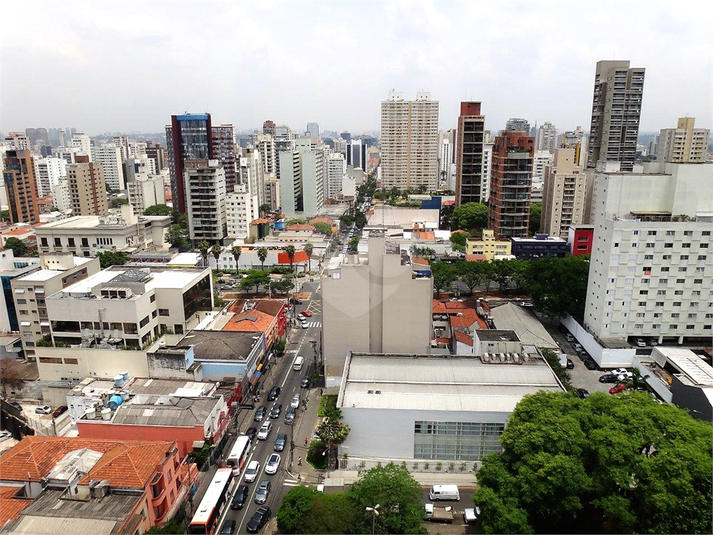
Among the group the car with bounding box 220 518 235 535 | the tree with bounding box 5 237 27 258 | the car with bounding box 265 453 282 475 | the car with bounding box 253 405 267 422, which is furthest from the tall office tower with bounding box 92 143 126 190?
the car with bounding box 220 518 235 535

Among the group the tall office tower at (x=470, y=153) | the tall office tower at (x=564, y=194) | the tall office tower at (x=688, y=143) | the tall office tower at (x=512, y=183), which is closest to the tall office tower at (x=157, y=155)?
the tall office tower at (x=470, y=153)

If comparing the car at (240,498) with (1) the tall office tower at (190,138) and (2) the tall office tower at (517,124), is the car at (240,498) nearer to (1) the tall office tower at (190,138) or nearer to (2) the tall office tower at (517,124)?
(1) the tall office tower at (190,138)

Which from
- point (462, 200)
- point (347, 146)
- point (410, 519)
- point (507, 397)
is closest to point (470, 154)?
point (462, 200)

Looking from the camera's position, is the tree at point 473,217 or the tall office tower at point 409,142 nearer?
the tree at point 473,217

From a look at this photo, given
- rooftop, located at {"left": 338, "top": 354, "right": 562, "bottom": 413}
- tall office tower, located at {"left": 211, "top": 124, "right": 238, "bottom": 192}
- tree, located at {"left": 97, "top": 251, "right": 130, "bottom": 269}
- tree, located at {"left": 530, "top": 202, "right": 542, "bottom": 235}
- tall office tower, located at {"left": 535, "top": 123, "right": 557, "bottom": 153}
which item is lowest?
rooftop, located at {"left": 338, "top": 354, "right": 562, "bottom": 413}

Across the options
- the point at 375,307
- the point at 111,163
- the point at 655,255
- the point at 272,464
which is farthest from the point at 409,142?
the point at 272,464

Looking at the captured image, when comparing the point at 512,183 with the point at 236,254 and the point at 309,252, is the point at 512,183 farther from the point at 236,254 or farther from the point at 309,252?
the point at 236,254

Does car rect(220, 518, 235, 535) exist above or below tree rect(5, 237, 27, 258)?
below

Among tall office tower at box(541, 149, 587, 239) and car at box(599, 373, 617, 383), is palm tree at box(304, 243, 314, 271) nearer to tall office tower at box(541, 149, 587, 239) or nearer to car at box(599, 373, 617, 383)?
tall office tower at box(541, 149, 587, 239)
